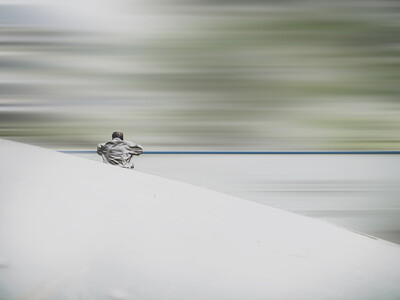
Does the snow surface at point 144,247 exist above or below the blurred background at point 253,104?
below

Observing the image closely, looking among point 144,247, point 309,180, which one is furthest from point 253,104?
point 144,247

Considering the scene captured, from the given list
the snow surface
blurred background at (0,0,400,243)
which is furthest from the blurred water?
the snow surface

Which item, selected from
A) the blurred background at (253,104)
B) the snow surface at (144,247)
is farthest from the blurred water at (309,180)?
the snow surface at (144,247)

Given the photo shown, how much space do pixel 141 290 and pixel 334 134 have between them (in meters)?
3.68

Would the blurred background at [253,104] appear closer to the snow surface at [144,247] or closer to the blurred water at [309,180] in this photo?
the blurred water at [309,180]

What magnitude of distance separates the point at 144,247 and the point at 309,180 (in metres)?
3.40

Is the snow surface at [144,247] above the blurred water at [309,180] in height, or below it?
below

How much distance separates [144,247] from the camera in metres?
0.96

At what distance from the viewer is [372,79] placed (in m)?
4.19

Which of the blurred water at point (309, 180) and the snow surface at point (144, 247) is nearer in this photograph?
the snow surface at point (144, 247)

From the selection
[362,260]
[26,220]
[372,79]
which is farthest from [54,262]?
[372,79]

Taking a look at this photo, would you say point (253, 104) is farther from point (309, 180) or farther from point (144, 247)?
point (144, 247)

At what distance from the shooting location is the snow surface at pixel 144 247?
2.83 feet

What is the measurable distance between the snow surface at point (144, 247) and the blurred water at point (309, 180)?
2.75m
